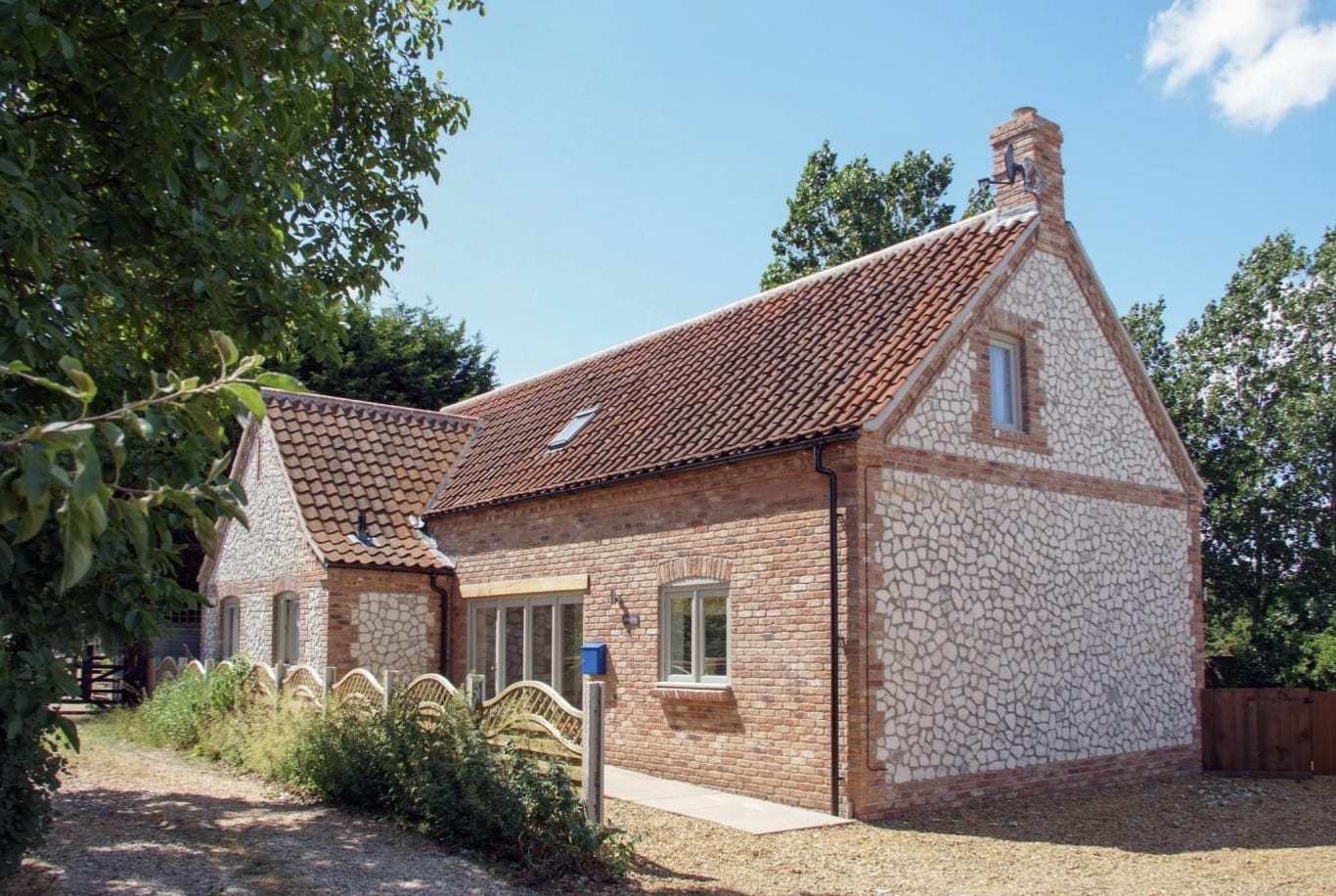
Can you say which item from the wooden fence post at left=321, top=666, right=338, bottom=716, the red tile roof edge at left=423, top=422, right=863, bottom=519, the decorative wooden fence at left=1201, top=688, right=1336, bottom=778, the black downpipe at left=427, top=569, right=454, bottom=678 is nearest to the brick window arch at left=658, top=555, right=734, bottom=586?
the red tile roof edge at left=423, top=422, right=863, bottom=519

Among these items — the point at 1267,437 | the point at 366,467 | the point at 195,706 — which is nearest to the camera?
the point at 195,706

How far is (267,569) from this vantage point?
68.4ft

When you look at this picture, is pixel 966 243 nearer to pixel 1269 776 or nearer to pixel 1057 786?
pixel 1057 786

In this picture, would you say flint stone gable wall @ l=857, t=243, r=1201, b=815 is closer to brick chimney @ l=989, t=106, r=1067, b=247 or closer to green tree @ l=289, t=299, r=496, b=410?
brick chimney @ l=989, t=106, r=1067, b=247

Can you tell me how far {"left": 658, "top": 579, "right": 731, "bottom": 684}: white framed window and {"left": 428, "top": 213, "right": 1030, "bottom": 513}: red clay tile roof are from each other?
1573 millimetres

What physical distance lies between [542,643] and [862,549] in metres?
6.31

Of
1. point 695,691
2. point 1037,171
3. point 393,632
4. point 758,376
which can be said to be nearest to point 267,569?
point 393,632

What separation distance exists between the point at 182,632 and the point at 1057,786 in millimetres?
20592

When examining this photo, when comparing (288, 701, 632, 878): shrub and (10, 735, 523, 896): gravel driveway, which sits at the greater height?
(288, 701, 632, 878): shrub

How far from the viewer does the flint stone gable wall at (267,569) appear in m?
18.8

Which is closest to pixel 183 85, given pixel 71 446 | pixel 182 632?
pixel 71 446

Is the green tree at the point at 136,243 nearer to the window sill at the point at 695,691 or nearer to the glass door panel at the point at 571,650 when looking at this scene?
the window sill at the point at 695,691

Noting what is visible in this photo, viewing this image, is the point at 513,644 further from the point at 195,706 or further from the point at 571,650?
the point at 195,706

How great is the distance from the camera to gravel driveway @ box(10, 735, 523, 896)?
870 centimetres
